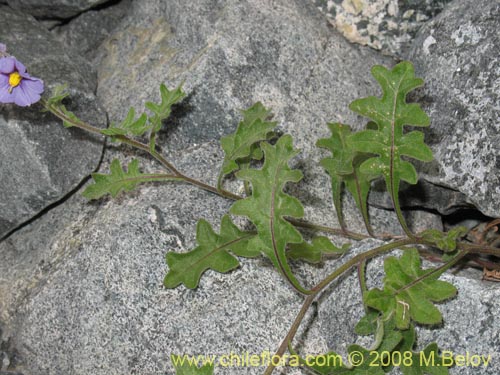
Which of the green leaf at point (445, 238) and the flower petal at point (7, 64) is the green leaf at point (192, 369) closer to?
the green leaf at point (445, 238)

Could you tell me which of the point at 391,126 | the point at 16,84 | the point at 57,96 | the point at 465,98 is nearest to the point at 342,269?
the point at 391,126

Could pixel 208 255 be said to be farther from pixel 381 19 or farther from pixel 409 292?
pixel 381 19

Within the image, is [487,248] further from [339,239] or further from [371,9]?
[371,9]

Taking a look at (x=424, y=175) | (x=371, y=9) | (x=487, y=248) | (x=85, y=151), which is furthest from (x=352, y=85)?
(x=85, y=151)

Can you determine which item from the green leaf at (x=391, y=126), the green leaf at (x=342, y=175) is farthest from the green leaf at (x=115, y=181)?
the green leaf at (x=391, y=126)

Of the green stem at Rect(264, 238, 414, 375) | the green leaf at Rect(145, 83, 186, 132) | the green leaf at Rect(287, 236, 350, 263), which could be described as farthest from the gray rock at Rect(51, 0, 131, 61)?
the green stem at Rect(264, 238, 414, 375)

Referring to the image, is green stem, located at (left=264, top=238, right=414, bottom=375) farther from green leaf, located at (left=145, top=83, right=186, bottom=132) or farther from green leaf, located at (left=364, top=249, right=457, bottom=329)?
green leaf, located at (left=145, top=83, right=186, bottom=132)

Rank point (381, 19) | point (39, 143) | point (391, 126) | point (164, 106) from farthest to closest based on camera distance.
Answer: point (381, 19), point (39, 143), point (164, 106), point (391, 126)
